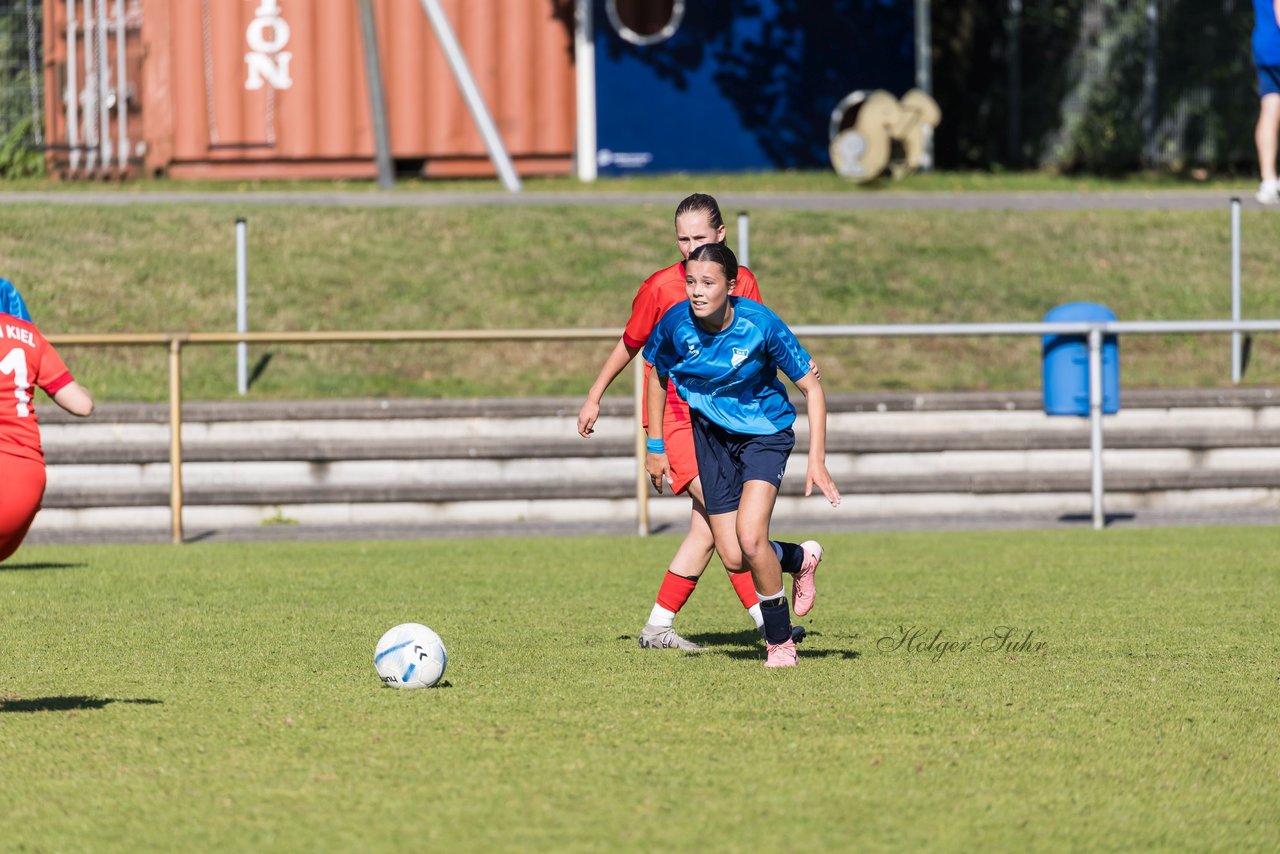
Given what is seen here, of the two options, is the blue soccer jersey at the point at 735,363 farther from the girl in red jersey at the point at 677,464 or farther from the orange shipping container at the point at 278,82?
the orange shipping container at the point at 278,82

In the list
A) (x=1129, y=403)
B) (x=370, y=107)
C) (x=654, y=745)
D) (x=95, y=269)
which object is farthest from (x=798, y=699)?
(x=370, y=107)

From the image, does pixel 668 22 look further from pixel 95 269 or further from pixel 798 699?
pixel 798 699

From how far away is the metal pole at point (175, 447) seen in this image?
40.9 ft

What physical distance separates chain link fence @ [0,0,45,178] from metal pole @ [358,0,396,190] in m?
4.56

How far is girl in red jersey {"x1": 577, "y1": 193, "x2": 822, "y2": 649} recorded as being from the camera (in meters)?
7.42

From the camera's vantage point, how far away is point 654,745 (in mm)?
5508

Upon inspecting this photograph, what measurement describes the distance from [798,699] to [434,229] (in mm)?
12483

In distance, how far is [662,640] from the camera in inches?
299

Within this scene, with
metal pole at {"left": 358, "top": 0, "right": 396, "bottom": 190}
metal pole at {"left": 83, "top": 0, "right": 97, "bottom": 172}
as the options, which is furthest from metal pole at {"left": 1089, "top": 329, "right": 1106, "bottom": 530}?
metal pole at {"left": 83, "top": 0, "right": 97, "bottom": 172}

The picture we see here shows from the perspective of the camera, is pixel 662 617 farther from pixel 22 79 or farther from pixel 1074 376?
pixel 22 79

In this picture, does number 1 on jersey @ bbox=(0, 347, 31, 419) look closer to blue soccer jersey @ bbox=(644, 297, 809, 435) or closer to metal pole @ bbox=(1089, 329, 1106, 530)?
blue soccer jersey @ bbox=(644, 297, 809, 435)

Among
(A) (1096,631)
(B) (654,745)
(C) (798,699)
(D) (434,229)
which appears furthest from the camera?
(D) (434,229)


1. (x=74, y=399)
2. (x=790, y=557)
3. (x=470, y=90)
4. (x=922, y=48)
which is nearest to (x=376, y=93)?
(x=470, y=90)

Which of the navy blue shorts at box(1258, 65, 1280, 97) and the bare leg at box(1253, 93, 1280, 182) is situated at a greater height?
the navy blue shorts at box(1258, 65, 1280, 97)
